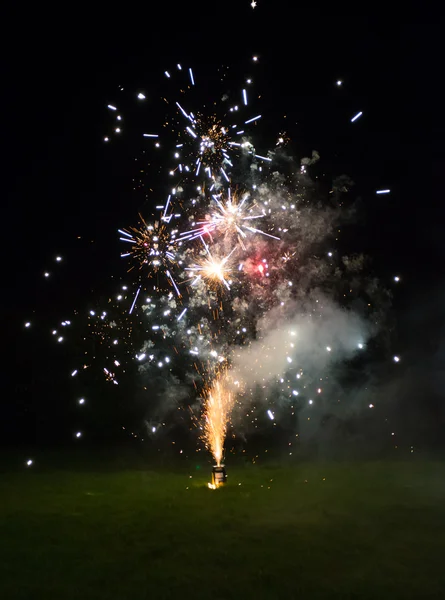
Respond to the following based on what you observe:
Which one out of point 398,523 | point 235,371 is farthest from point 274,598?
point 235,371

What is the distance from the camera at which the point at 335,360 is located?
1503 centimetres

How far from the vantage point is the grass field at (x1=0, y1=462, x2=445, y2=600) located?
502 centimetres

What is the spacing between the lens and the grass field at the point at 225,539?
16.5 feet

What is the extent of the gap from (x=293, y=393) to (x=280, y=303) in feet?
9.07

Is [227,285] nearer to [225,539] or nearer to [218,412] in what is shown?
[218,412]

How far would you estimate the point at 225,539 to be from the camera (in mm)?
6523

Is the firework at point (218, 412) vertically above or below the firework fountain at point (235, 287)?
below

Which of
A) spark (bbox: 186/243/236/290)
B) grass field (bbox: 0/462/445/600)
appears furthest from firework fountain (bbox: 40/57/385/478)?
grass field (bbox: 0/462/445/600)

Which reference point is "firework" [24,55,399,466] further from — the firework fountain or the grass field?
the grass field

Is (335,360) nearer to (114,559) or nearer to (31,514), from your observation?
(31,514)

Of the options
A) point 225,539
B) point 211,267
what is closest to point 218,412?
point 211,267

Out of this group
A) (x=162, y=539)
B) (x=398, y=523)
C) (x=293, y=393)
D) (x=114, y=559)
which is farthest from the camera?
(x=293, y=393)

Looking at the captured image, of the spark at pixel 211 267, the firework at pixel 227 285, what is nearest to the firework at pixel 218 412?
the firework at pixel 227 285

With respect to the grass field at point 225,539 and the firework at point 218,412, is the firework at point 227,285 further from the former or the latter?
the grass field at point 225,539
